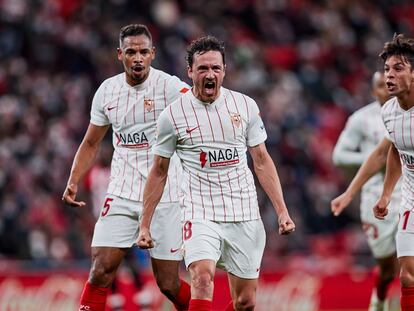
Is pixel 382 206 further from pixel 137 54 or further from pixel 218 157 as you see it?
pixel 137 54

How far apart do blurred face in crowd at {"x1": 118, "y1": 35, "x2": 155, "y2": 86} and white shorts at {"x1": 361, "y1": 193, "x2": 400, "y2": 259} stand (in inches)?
119

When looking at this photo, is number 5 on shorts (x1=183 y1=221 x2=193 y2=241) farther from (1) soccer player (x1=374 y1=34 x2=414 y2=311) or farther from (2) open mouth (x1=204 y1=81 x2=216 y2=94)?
(1) soccer player (x1=374 y1=34 x2=414 y2=311)

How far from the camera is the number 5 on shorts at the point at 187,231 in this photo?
7653 mm

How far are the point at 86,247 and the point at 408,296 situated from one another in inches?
322

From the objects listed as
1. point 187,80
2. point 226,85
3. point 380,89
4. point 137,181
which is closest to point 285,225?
point 137,181

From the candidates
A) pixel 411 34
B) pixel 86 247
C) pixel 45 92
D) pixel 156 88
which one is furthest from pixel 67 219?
pixel 411 34

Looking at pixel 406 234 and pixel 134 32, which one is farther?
pixel 134 32

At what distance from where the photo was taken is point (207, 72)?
767cm

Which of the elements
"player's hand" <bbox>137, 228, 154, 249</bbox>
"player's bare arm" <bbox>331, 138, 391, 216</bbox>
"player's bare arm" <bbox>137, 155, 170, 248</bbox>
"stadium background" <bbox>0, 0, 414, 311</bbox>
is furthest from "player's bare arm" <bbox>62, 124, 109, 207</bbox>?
"stadium background" <bbox>0, 0, 414, 311</bbox>

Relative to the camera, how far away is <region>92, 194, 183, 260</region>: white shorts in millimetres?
8477

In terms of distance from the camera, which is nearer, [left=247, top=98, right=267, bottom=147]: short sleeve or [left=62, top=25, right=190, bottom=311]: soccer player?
[left=247, top=98, right=267, bottom=147]: short sleeve

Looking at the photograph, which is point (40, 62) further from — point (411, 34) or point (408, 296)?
point (408, 296)

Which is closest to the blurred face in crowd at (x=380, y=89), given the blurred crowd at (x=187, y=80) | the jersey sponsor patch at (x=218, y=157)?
the jersey sponsor patch at (x=218, y=157)

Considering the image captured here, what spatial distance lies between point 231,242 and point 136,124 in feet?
4.47
